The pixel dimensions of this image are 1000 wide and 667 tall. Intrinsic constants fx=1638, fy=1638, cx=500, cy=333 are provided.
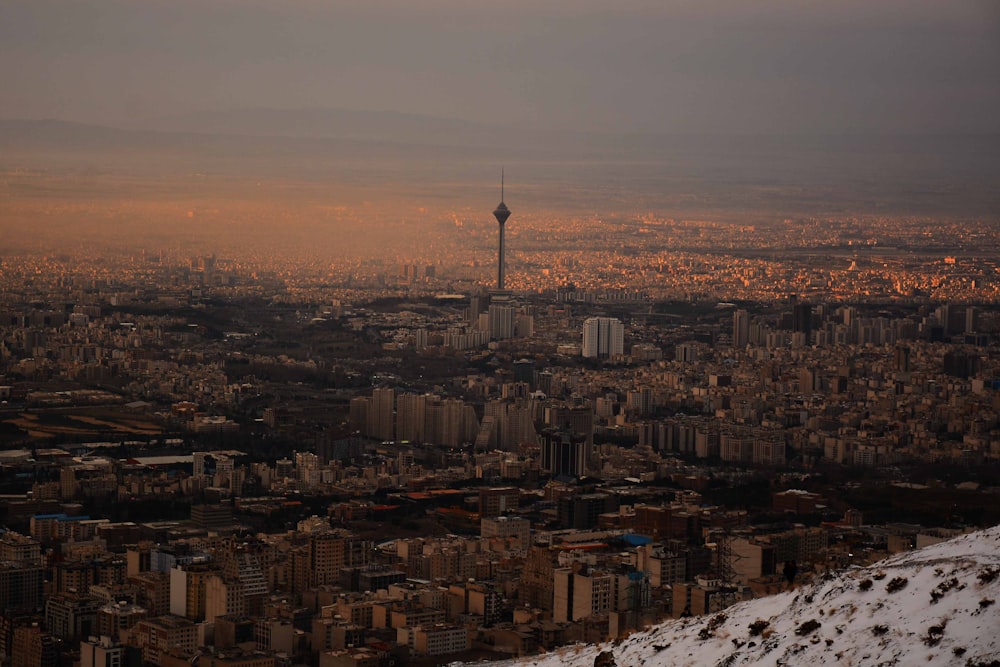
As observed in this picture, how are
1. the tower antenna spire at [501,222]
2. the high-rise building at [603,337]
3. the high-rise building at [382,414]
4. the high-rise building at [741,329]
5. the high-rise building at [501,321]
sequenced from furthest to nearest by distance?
the tower antenna spire at [501,222]
the high-rise building at [501,321]
the high-rise building at [603,337]
the high-rise building at [741,329]
the high-rise building at [382,414]

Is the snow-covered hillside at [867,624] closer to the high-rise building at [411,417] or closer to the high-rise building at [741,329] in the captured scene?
the high-rise building at [411,417]

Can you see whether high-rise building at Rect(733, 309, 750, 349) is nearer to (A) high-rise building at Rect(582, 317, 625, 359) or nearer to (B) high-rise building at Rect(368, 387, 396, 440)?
(A) high-rise building at Rect(582, 317, 625, 359)

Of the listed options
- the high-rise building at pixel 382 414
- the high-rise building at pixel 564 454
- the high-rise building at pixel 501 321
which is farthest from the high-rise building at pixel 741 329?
the high-rise building at pixel 564 454

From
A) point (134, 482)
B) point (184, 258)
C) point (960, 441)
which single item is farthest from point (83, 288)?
point (960, 441)

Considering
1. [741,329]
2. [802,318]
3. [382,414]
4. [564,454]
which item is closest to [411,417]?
[382,414]

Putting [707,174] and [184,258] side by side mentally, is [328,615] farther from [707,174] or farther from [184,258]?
[707,174]

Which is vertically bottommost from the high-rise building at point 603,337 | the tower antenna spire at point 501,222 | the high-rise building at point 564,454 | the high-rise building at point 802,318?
the high-rise building at point 564,454

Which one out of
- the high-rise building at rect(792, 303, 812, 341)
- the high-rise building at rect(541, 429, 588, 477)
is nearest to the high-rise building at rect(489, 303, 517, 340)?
the high-rise building at rect(792, 303, 812, 341)
